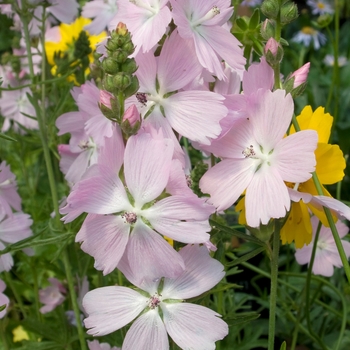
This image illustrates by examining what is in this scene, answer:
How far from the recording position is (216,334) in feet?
1.77

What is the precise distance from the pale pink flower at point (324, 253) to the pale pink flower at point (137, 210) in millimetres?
388

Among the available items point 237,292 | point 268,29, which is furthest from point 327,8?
point 268,29

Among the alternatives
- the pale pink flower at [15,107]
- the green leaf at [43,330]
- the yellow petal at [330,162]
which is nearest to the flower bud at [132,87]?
the yellow petal at [330,162]

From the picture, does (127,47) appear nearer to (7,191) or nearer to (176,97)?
(176,97)

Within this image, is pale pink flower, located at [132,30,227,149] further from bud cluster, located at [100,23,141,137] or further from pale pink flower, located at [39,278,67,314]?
pale pink flower, located at [39,278,67,314]

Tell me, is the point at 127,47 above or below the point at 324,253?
above

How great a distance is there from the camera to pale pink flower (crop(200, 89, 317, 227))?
1.72 feet

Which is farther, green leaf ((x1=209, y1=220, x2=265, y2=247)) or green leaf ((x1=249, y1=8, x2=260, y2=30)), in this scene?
green leaf ((x1=249, y1=8, x2=260, y2=30))

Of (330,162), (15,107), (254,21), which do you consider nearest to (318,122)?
(330,162)

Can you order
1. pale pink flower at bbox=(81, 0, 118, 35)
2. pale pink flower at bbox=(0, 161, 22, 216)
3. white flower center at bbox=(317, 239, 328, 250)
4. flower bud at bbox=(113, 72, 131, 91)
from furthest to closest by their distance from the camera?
pale pink flower at bbox=(81, 0, 118, 35) < white flower center at bbox=(317, 239, 328, 250) < pale pink flower at bbox=(0, 161, 22, 216) < flower bud at bbox=(113, 72, 131, 91)

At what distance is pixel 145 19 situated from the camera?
1.94ft

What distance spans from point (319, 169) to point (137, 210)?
0.20m

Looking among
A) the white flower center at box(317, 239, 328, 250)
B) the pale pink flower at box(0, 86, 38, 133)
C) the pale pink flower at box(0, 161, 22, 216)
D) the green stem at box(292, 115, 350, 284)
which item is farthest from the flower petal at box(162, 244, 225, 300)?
the pale pink flower at box(0, 86, 38, 133)

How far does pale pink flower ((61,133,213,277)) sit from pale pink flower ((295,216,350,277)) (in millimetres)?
388
